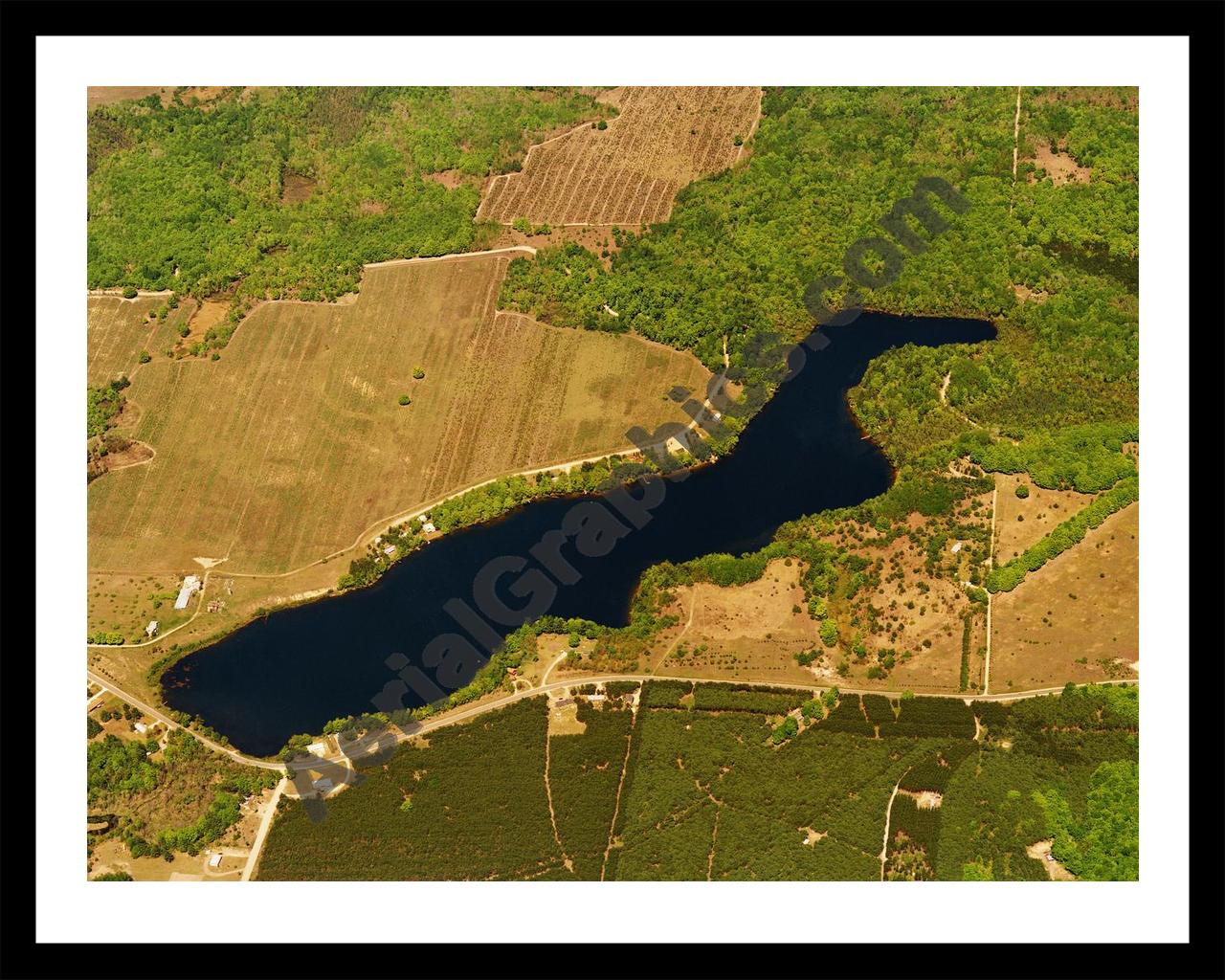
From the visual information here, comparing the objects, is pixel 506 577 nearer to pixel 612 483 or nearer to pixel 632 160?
pixel 612 483

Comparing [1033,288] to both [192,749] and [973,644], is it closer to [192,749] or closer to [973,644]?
[973,644]

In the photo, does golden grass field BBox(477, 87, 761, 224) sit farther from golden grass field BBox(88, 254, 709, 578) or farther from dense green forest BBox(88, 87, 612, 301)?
golden grass field BBox(88, 254, 709, 578)

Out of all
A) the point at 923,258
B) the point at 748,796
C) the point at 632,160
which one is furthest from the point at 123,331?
the point at 923,258

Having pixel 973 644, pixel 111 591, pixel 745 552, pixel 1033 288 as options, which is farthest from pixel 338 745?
pixel 1033 288

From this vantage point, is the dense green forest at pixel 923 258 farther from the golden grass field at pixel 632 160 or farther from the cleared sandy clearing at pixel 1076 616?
the cleared sandy clearing at pixel 1076 616

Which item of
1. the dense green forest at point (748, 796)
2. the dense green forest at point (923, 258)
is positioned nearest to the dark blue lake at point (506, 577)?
the dense green forest at point (923, 258)

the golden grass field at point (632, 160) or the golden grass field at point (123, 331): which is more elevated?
the golden grass field at point (632, 160)
